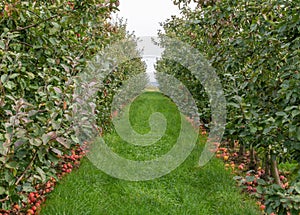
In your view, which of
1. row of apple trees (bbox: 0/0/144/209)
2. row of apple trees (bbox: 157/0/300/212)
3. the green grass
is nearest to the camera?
row of apple trees (bbox: 0/0/144/209)

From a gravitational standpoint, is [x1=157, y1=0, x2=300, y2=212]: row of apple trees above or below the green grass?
above

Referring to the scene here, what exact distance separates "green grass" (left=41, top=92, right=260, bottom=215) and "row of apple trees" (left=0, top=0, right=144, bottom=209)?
3.57 feet

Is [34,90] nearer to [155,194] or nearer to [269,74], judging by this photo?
[269,74]

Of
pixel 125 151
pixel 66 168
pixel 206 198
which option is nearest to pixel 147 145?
pixel 125 151

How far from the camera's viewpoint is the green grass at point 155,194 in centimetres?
318

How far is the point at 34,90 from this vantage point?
2326 millimetres

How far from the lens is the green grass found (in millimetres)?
3184

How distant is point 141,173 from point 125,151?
1104 mm

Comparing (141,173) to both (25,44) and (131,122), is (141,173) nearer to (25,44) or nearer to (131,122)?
(25,44)

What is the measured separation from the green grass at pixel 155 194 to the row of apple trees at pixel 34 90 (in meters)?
1.09

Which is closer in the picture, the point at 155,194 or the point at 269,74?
the point at 269,74

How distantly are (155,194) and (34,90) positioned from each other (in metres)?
1.94

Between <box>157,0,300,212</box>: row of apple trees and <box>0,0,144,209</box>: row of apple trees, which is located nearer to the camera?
<box>0,0,144,209</box>: row of apple trees

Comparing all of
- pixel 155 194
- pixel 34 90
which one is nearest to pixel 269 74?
pixel 34 90
